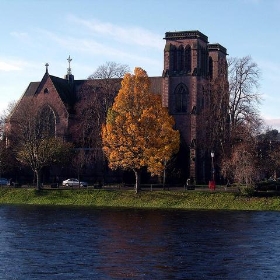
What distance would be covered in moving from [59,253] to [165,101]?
214ft

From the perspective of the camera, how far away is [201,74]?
99875 mm

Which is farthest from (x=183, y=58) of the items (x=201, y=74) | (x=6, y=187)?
(x=6, y=187)

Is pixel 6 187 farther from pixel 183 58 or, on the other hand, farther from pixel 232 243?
pixel 232 243

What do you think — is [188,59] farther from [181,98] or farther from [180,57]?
[181,98]

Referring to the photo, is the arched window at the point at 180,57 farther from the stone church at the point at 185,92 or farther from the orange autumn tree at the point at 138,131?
the orange autumn tree at the point at 138,131

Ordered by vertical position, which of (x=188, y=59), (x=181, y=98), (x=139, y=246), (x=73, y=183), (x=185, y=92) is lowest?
(x=139, y=246)

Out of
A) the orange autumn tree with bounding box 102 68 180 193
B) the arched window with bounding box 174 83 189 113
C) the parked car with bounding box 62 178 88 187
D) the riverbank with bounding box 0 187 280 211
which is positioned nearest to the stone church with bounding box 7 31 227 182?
the arched window with bounding box 174 83 189 113

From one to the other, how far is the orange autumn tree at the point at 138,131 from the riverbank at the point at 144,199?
3098mm

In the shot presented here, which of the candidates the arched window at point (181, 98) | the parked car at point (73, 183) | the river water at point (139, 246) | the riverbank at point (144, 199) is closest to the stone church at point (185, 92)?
the arched window at point (181, 98)

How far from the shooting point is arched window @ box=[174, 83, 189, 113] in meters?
99.8

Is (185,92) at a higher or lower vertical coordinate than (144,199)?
higher

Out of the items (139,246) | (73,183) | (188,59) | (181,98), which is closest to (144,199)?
(73,183)

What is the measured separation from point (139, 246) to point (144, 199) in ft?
111

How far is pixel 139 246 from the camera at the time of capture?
3969cm
